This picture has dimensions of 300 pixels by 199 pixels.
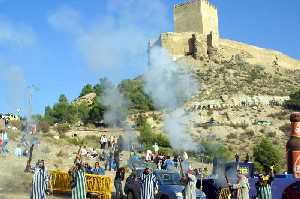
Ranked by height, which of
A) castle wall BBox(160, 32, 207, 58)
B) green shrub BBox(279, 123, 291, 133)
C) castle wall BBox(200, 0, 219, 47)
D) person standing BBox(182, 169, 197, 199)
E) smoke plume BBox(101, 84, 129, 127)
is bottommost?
person standing BBox(182, 169, 197, 199)

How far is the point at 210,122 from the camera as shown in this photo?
208ft

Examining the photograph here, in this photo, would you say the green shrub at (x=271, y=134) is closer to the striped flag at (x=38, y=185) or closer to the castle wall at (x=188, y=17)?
the castle wall at (x=188, y=17)

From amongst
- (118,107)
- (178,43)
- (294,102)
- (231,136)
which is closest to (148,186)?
(118,107)

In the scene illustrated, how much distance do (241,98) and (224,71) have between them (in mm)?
13101

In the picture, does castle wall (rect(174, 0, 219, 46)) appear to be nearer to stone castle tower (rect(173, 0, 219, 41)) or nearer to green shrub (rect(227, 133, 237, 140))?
stone castle tower (rect(173, 0, 219, 41))

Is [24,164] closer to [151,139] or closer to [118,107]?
[118,107]

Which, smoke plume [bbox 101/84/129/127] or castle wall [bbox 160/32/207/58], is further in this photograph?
castle wall [bbox 160/32/207/58]

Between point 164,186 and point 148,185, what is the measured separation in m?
0.85

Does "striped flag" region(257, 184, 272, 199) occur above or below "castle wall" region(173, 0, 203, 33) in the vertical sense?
below

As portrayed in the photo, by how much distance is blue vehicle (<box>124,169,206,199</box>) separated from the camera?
673 inches

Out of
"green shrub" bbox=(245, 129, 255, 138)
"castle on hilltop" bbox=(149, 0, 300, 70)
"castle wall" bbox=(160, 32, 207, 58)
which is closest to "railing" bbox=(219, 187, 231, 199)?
"green shrub" bbox=(245, 129, 255, 138)

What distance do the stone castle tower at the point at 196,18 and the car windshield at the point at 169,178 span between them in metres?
76.3

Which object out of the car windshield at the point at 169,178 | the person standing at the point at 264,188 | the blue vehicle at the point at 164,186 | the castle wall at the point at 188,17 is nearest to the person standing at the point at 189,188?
the blue vehicle at the point at 164,186

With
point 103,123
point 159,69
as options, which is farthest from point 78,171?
point 103,123
